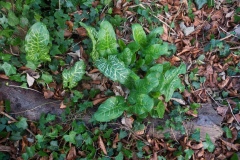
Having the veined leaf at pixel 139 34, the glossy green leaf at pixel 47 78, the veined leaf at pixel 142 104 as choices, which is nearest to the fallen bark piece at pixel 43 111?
the glossy green leaf at pixel 47 78

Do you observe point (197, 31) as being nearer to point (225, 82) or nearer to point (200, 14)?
point (200, 14)

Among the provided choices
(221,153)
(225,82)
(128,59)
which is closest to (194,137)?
(221,153)

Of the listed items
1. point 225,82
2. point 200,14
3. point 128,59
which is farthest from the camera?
point 200,14

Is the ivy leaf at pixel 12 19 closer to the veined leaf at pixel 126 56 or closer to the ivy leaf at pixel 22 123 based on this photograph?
the ivy leaf at pixel 22 123

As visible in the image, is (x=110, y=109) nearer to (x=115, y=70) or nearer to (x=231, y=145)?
(x=115, y=70)

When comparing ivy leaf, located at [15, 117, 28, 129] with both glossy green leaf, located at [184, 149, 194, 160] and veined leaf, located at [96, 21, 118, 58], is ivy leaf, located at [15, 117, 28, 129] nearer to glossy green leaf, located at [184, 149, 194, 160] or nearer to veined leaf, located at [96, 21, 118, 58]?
veined leaf, located at [96, 21, 118, 58]

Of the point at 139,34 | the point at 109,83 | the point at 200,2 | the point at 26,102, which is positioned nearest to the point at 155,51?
the point at 139,34
